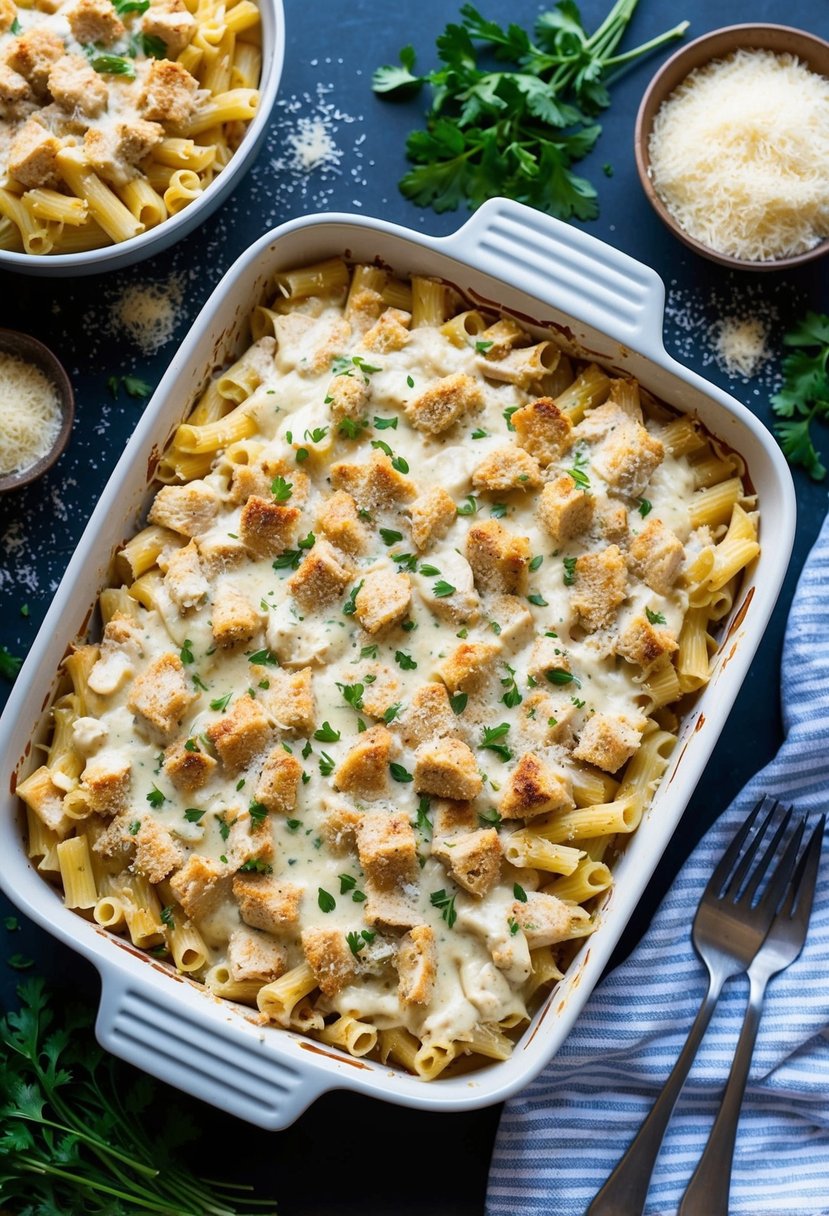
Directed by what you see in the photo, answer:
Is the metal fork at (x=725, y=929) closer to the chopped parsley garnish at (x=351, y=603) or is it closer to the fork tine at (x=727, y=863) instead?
the fork tine at (x=727, y=863)

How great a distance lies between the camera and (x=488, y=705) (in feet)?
10.8

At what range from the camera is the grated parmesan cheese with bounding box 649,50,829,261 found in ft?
12.5

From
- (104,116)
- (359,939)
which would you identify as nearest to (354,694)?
(359,939)

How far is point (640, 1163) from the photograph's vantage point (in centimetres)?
354

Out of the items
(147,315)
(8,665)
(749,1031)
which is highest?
(147,315)

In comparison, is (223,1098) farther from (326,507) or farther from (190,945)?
(326,507)

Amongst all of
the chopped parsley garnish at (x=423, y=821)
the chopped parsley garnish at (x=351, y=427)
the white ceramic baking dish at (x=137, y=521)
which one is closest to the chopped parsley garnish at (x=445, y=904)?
the chopped parsley garnish at (x=423, y=821)

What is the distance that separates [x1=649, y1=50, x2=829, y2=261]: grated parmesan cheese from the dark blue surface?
154mm

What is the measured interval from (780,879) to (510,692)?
1.02 m

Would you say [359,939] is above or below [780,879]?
above

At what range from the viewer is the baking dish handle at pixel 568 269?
132 inches

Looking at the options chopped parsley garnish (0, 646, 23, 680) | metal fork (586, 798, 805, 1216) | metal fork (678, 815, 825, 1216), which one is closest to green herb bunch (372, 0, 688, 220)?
chopped parsley garnish (0, 646, 23, 680)

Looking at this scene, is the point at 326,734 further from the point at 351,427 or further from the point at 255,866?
the point at 351,427

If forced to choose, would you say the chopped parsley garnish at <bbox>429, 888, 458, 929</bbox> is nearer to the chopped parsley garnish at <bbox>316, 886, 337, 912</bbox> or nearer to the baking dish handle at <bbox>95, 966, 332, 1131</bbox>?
the chopped parsley garnish at <bbox>316, 886, 337, 912</bbox>
